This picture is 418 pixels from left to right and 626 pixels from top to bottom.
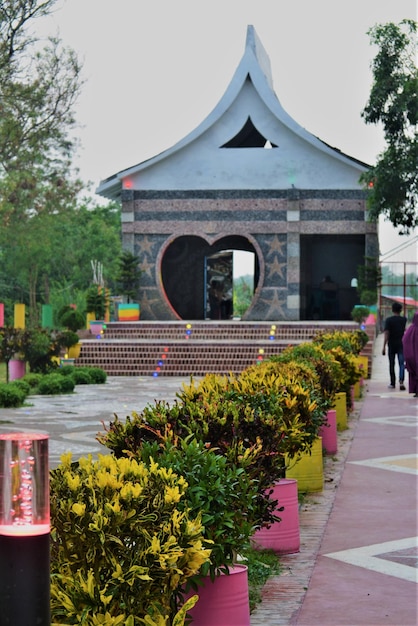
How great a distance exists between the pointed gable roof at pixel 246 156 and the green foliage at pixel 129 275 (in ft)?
6.99

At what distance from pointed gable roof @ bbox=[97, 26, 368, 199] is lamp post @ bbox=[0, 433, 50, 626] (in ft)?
94.6

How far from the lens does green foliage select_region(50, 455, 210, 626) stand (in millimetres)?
3463

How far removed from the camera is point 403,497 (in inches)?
344

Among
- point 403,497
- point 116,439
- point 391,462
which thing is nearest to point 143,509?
point 116,439

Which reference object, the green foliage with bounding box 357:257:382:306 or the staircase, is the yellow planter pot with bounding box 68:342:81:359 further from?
the green foliage with bounding box 357:257:382:306

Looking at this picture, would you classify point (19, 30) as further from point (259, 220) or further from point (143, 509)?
point (143, 509)

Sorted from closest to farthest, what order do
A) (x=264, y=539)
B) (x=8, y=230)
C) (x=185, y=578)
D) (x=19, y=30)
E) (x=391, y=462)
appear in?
(x=185, y=578)
(x=264, y=539)
(x=391, y=462)
(x=19, y=30)
(x=8, y=230)

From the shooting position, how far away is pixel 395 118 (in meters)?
25.7

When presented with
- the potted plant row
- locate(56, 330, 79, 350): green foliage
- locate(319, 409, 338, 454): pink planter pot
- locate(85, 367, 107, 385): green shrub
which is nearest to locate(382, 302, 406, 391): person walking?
locate(85, 367, 107, 385): green shrub

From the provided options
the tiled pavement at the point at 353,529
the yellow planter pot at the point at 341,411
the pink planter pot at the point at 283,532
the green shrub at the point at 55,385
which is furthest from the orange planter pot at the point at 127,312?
the pink planter pot at the point at 283,532

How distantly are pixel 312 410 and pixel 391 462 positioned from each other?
3.23 meters

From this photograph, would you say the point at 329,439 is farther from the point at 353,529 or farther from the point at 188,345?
the point at 188,345

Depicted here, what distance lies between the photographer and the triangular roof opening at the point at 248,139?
3200 centimetres

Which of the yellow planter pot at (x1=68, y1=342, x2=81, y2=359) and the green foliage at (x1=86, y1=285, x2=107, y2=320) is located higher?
the green foliage at (x1=86, y1=285, x2=107, y2=320)
